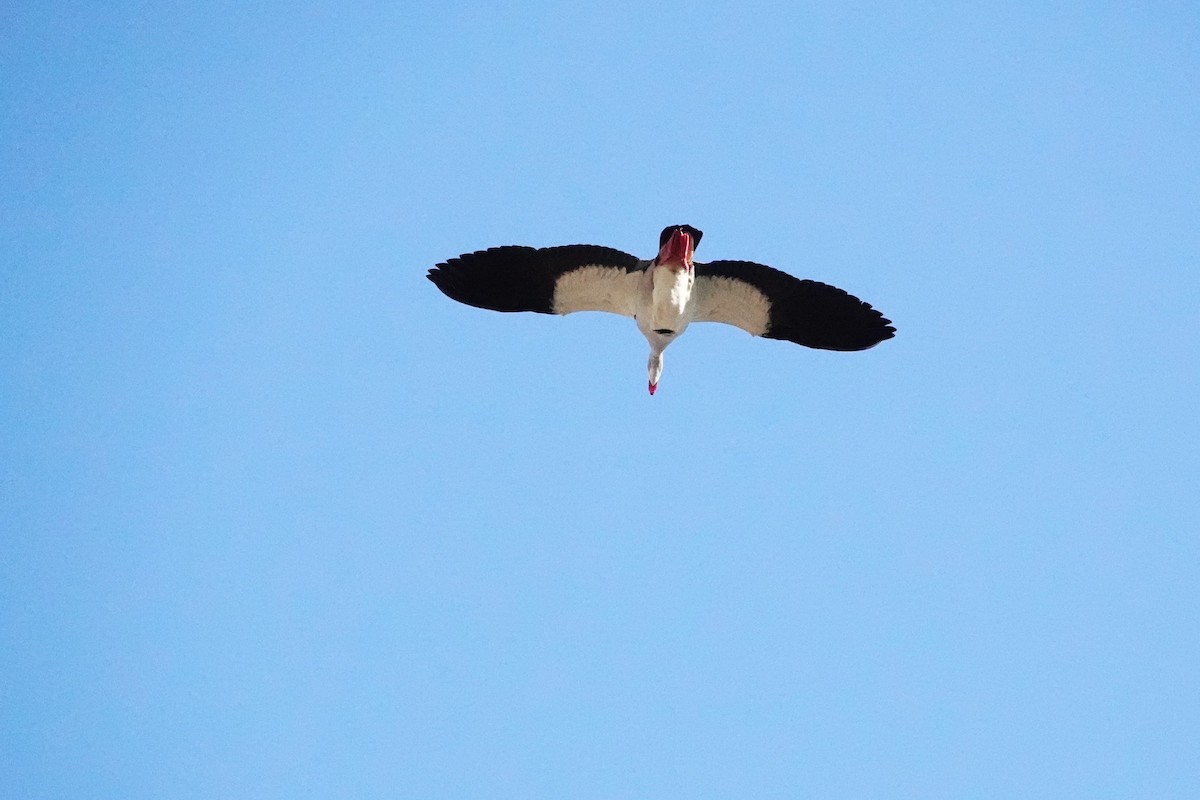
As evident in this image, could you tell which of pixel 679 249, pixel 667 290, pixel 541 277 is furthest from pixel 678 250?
pixel 541 277

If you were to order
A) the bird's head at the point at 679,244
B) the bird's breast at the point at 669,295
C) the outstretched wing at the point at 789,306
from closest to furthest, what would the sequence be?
the bird's head at the point at 679,244 < the bird's breast at the point at 669,295 < the outstretched wing at the point at 789,306

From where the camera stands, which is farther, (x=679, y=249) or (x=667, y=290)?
(x=667, y=290)

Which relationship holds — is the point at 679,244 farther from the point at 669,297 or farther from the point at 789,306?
the point at 789,306

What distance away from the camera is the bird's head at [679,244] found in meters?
11.3

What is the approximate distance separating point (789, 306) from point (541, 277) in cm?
278

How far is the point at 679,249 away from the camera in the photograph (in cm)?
1136

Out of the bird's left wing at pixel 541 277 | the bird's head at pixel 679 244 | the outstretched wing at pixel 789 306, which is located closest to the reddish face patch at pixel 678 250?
the bird's head at pixel 679 244

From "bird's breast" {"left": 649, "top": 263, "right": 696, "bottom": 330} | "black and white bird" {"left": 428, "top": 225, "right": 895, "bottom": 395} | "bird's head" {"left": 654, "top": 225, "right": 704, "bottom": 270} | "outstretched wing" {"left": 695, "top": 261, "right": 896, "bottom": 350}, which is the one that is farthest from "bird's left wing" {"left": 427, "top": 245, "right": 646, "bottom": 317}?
"outstretched wing" {"left": 695, "top": 261, "right": 896, "bottom": 350}

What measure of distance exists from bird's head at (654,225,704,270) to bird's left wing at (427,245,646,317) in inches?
23.0

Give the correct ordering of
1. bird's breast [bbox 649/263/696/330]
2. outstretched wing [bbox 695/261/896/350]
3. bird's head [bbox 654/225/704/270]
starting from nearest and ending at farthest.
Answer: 1. bird's head [bbox 654/225/704/270]
2. bird's breast [bbox 649/263/696/330]
3. outstretched wing [bbox 695/261/896/350]

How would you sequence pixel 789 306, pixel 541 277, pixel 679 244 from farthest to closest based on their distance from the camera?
pixel 789 306
pixel 541 277
pixel 679 244

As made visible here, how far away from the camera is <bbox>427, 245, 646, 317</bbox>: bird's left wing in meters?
11.7

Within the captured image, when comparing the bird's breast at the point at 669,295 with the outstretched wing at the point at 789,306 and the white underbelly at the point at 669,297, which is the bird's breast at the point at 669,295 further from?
the outstretched wing at the point at 789,306

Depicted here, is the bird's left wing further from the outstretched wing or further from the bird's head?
the outstretched wing
